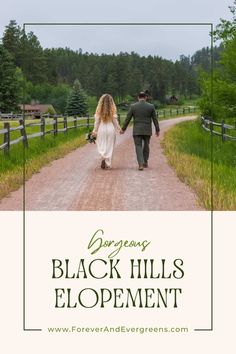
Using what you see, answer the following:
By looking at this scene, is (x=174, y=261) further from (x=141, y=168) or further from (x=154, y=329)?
(x=141, y=168)

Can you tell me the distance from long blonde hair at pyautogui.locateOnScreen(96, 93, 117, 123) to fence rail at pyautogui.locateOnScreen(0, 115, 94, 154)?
5.68 feet

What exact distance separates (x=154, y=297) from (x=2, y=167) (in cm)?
865

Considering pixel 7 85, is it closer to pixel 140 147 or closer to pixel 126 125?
pixel 126 125

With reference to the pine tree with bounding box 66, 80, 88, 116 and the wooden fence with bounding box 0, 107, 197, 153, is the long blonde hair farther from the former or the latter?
the wooden fence with bounding box 0, 107, 197, 153

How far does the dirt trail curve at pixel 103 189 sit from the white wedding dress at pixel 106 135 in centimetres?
39

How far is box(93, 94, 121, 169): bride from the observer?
12.6 m

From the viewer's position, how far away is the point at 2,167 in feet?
39.2

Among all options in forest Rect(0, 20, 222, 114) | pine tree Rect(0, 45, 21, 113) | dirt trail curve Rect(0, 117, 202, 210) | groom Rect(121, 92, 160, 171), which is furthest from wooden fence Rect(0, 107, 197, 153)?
pine tree Rect(0, 45, 21, 113)

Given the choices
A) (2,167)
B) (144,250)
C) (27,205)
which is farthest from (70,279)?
(2,167)

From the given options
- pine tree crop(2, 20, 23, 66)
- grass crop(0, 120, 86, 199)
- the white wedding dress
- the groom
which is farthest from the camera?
pine tree crop(2, 20, 23, 66)

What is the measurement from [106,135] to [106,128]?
16cm

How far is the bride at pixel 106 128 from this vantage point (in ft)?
41.4

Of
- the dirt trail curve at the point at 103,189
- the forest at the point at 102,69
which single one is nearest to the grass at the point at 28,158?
the dirt trail curve at the point at 103,189

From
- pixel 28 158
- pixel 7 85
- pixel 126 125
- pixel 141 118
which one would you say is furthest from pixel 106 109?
pixel 7 85
